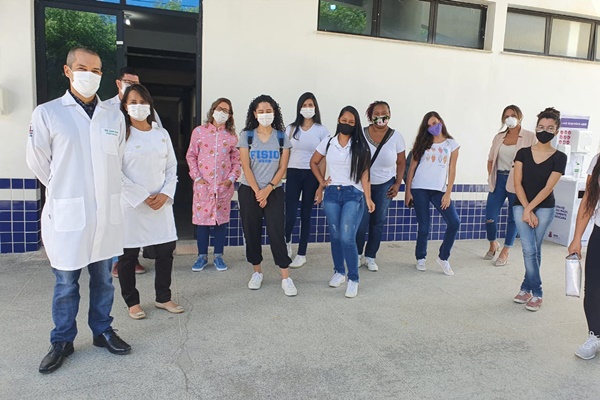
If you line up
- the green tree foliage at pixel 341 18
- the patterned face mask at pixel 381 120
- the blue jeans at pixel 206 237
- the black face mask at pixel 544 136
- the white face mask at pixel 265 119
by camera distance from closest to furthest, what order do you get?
the black face mask at pixel 544 136
the white face mask at pixel 265 119
the patterned face mask at pixel 381 120
the blue jeans at pixel 206 237
the green tree foliage at pixel 341 18

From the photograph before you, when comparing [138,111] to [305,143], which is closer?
[138,111]

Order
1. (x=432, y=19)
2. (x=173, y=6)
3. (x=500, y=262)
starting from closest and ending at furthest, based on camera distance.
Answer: (x=173, y=6) < (x=500, y=262) < (x=432, y=19)

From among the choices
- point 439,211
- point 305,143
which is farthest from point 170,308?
point 439,211

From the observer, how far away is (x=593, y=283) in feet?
10.1

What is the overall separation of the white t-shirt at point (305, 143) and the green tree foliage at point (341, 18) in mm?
1600

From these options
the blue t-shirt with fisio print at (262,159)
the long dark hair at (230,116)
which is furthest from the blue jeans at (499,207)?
the long dark hair at (230,116)

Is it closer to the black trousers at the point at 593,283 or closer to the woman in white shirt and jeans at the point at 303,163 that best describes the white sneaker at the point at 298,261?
the woman in white shirt and jeans at the point at 303,163

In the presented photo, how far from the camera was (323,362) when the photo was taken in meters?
2.86

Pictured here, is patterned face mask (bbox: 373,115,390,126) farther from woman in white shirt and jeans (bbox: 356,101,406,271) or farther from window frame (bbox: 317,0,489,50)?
window frame (bbox: 317,0,489,50)

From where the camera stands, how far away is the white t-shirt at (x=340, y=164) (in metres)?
3.95

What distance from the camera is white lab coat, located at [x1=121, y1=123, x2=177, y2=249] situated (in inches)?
125

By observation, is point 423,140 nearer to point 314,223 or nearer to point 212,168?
point 314,223

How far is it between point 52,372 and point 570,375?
3193 mm

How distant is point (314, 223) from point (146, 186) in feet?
9.19
